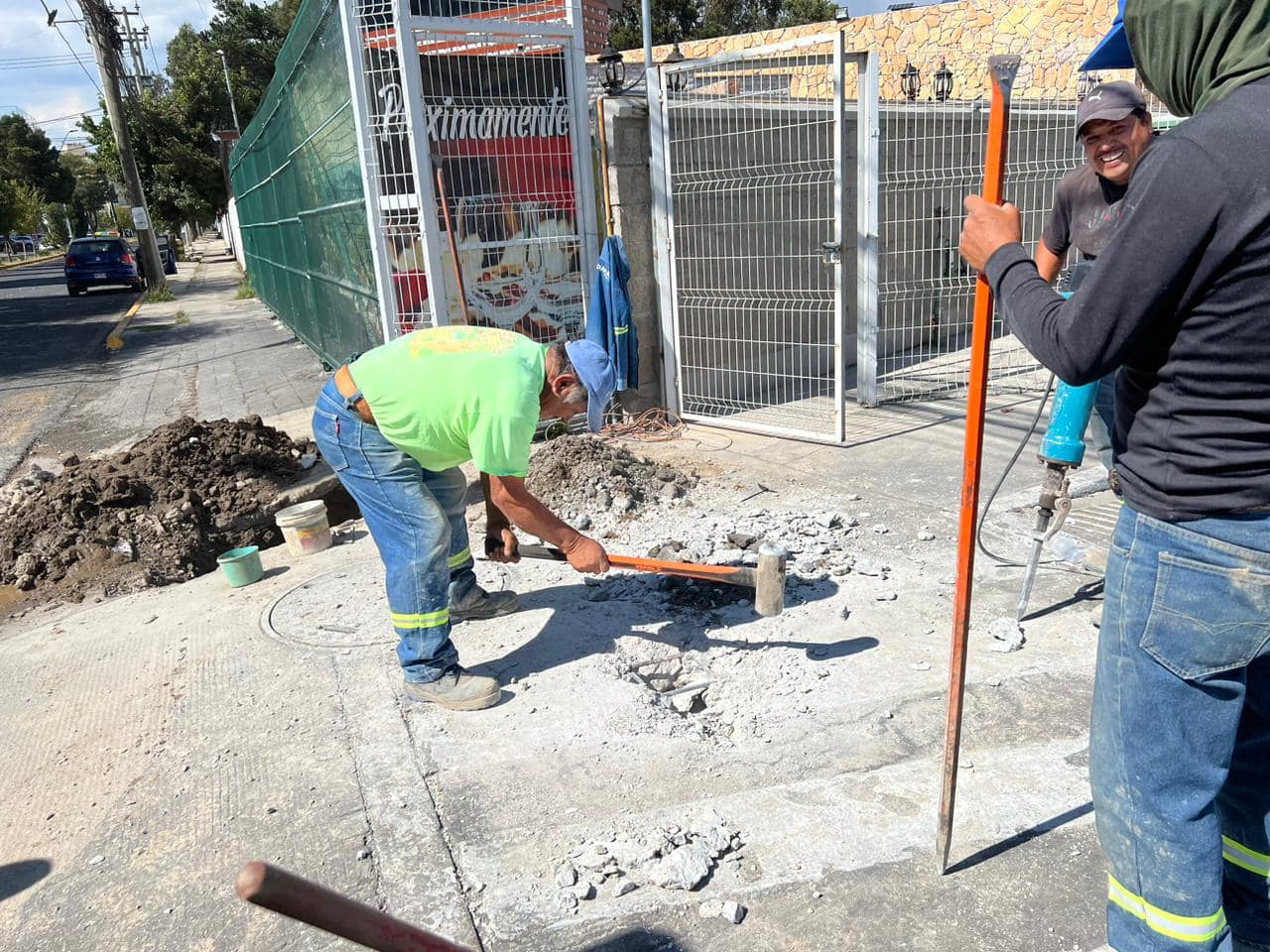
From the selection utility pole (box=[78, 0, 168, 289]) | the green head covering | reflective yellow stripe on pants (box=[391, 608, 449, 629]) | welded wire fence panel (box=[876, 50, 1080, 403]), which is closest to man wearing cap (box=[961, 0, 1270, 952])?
the green head covering

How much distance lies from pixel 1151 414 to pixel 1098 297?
0.88 ft

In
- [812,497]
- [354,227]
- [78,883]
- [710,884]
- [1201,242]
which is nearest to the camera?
[1201,242]

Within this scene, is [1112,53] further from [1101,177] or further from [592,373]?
[592,373]

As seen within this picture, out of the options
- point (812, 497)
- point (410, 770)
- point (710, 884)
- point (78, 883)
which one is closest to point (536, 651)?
point (410, 770)

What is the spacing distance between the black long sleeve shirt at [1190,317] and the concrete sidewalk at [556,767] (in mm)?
1355

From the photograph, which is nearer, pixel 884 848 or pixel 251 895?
pixel 251 895

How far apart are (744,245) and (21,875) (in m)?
6.16

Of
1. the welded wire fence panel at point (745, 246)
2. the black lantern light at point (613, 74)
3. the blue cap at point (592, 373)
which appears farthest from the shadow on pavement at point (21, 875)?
the black lantern light at point (613, 74)

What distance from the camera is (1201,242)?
1304 mm

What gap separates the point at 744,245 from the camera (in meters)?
7.14

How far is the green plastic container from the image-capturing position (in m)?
4.59

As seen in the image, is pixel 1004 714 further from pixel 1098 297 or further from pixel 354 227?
pixel 354 227

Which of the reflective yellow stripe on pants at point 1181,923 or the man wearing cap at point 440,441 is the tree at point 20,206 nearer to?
the man wearing cap at point 440,441

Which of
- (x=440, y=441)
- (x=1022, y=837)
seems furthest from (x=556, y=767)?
(x=1022, y=837)
